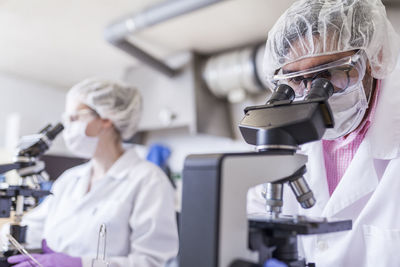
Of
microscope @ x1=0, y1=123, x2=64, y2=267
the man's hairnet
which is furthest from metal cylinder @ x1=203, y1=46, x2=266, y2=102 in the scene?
microscope @ x1=0, y1=123, x2=64, y2=267

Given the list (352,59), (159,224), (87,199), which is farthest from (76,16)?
(352,59)

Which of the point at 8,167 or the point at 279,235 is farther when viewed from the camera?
the point at 8,167

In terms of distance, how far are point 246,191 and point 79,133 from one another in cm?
121

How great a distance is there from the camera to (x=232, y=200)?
0.53m

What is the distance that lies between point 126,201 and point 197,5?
3.81 feet

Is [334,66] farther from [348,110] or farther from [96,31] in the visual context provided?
[96,31]

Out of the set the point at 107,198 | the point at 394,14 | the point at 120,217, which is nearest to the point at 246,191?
the point at 120,217

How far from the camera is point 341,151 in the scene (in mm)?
1070

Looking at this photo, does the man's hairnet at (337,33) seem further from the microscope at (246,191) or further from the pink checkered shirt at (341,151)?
the microscope at (246,191)

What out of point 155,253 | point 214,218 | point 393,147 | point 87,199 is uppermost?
point 393,147

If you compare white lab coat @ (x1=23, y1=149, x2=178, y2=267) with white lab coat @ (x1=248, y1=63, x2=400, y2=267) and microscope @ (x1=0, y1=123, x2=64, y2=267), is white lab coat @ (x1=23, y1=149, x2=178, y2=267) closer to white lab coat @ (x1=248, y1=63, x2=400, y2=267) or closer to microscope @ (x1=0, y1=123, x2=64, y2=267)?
microscope @ (x1=0, y1=123, x2=64, y2=267)

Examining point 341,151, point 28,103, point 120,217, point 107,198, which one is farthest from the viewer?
point 28,103

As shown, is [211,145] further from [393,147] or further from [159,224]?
[393,147]

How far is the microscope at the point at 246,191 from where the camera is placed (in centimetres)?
51
